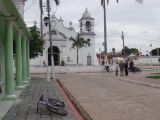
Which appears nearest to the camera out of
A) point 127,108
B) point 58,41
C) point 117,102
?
point 127,108

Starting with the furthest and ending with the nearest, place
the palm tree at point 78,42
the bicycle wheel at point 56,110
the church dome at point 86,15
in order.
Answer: the church dome at point 86,15
the palm tree at point 78,42
the bicycle wheel at point 56,110

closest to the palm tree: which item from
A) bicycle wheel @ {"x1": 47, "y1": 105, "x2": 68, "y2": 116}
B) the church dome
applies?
the church dome

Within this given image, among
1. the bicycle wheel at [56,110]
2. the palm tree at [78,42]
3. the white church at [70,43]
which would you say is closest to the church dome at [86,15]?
the white church at [70,43]

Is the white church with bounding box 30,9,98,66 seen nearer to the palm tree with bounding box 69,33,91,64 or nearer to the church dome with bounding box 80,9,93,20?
the church dome with bounding box 80,9,93,20

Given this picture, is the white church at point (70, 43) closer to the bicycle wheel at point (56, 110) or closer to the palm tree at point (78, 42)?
the palm tree at point (78, 42)

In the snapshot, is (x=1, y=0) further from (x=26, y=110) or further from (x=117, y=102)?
(x=117, y=102)

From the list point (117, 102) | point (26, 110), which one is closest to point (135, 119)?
point (26, 110)

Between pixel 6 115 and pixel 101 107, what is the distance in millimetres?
4227

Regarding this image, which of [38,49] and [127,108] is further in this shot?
[38,49]

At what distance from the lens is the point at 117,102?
59.1 feet

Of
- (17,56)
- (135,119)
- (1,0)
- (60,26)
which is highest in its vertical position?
(60,26)

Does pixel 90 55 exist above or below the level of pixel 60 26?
below

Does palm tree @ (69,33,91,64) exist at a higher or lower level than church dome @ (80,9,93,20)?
lower

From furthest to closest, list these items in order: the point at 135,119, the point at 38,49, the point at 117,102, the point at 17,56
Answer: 1. the point at 38,49
2. the point at 17,56
3. the point at 117,102
4. the point at 135,119
